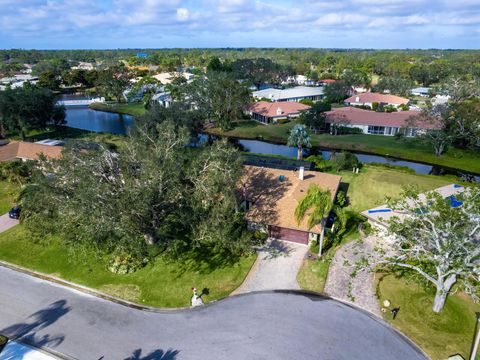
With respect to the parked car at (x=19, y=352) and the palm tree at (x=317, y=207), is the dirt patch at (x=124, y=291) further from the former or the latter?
the palm tree at (x=317, y=207)

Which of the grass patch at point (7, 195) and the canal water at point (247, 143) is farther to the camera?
the canal water at point (247, 143)

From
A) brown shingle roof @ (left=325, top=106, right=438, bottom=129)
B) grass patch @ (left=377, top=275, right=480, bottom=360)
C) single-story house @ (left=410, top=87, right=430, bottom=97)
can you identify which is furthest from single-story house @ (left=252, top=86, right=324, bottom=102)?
grass patch @ (left=377, top=275, right=480, bottom=360)

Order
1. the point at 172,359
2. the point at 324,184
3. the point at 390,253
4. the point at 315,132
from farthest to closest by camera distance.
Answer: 1. the point at 315,132
2. the point at 324,184
3. the point at 390,253
4. the point at 172,359

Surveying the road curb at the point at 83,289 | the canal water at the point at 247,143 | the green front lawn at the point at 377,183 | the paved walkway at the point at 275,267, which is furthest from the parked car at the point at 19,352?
the canal water at the point at 247,143

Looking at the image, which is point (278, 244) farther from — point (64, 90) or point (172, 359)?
point (64, 90)

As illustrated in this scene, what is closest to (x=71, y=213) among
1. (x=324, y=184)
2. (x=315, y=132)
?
(x=324, y=184)

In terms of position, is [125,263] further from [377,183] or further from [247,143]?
[247,143]
